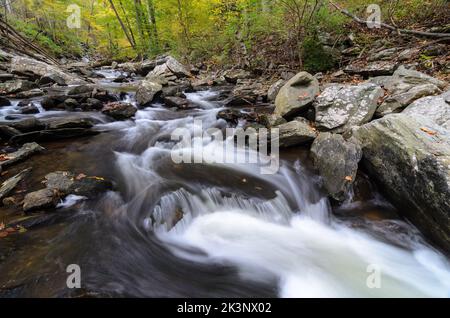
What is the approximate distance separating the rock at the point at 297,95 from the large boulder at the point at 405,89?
1369mm

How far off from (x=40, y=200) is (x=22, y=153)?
1786mm

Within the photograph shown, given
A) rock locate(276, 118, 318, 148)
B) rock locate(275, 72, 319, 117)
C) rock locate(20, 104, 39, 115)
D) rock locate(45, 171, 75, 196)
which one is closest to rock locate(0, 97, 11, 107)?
rock locate(20, 104, 39, 115)

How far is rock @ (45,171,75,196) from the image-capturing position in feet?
10.8

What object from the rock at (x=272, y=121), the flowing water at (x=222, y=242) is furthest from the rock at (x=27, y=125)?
the rock at (x=272, y=121)

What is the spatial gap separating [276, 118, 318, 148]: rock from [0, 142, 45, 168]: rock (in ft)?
14.3

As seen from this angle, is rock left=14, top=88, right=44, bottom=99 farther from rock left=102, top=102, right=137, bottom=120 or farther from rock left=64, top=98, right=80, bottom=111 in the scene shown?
rock left=102, top=102, right=137, bottom=120

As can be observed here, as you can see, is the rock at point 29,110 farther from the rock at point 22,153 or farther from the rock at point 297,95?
the rock at point 297,95

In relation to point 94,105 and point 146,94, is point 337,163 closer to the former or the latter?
point 146,94

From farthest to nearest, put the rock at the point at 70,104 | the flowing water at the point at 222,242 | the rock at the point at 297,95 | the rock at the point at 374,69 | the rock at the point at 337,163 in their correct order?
the rock at the point at 70,104 → the rock at the point at 374,69 → the rock at the point at 297,95 → the rock at the point at 337,163 → the flowing water at the point at 222,242

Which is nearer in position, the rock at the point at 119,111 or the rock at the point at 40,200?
the rock at the point at 40,200

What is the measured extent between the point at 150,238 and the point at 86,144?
3084mm

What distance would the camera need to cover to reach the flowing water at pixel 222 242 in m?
2.38

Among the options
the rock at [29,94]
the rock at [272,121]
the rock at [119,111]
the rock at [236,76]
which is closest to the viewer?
the rock at [272,121]

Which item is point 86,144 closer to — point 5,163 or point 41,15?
point 5,163
